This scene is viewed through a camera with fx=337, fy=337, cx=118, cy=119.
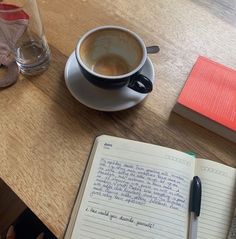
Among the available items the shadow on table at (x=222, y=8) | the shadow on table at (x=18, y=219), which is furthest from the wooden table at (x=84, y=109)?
the shadow on table at (x=18, y=219)

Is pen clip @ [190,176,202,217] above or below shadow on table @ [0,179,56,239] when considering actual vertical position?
above

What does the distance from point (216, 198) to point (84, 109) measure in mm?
275

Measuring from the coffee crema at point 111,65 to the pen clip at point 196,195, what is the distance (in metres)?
0.24

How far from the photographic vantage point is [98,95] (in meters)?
0.62

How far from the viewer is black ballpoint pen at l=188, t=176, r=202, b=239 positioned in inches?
19.7

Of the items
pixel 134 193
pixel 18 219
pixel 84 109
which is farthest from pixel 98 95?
pixel 18 219

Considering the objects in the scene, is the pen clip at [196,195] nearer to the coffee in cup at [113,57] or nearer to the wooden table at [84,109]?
the wooden table at [84,109]

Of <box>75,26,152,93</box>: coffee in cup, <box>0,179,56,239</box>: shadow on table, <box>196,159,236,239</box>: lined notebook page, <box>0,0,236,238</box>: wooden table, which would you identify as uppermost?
<box>75,26,152,93</box>: coffee in cup

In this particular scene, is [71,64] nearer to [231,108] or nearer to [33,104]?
[33,104]

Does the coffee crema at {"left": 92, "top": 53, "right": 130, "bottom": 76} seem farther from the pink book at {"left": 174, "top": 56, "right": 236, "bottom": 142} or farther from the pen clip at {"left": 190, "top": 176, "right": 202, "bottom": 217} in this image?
the pen clip at {"left": 190, "top": 176, "right": 202, "bottom": 217}

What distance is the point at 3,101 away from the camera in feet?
2.04

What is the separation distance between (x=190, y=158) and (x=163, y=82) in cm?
17

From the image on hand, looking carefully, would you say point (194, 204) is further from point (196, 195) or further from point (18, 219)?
point (18, 219)

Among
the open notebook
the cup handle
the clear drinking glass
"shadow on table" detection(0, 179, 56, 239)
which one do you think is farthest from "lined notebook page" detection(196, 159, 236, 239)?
"shadow on table" detection(0, 179, 56, 239)
